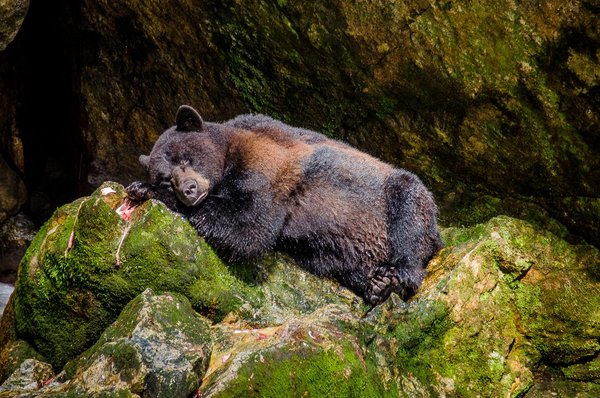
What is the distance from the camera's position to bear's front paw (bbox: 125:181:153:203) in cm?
672

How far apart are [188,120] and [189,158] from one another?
1.61 feet

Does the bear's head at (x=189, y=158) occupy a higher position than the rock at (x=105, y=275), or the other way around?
the bear's head at (x=189, y=158)

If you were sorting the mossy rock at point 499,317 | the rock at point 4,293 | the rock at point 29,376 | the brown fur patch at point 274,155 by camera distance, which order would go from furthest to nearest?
the rock at point 4,293 → the brown fur patch at point 274,155 → the mossy rock at point 499,317 → the rock at point 29,376

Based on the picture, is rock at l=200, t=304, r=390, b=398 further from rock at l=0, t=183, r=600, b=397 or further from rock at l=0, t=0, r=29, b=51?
rock at l=0, t=0, r=29, b=51

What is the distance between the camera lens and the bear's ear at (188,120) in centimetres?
751

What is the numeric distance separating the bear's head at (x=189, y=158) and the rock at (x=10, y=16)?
2.79 metres

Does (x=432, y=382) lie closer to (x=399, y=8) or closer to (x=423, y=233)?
(x=423, y=233)

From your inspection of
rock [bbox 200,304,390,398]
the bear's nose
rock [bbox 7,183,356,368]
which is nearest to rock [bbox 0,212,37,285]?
rock [bbox 7,183,356,368]

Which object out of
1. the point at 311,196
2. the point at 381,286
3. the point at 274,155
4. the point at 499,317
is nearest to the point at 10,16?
the point at 274,155

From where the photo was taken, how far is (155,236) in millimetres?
6445

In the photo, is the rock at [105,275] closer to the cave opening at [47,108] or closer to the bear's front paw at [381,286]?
the bear's front paw at [381,286]

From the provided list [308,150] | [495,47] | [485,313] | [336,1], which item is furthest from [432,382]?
[336,1]

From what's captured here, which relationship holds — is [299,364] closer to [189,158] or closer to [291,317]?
[291,317]

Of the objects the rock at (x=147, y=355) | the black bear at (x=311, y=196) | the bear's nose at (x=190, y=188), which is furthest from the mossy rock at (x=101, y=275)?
the black bear at (x=311, y=196)
